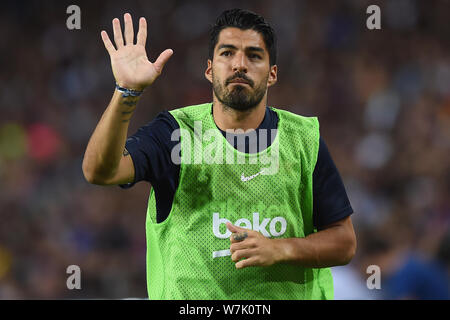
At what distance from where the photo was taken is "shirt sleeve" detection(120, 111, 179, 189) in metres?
2.61

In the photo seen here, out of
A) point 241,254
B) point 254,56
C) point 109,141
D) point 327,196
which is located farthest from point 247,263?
point 254,56

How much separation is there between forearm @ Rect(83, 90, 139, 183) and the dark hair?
74 centimetres

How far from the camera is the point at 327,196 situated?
113 inches

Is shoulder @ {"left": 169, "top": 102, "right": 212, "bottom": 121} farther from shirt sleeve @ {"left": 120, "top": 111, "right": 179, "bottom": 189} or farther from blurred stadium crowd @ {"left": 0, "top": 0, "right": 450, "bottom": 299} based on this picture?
blurred stadium crowd @ {"left": 0, "top": 0, "right": 450, "bottom": 299}

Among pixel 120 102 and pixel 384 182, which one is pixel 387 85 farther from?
pixel 120 102

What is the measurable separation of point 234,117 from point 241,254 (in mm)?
724

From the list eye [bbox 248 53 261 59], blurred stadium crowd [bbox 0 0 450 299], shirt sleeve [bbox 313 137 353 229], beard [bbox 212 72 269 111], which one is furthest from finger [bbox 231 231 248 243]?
blurred stadium crowd [bbox 0 0 450 299]

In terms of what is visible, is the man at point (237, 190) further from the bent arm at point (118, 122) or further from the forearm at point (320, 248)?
the bent arm at point (118, 122)

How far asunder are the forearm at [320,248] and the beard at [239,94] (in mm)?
647

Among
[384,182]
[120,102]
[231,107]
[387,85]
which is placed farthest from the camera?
[387,85]

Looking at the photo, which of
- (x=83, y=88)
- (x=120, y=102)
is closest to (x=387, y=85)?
(x=83, y=88)
